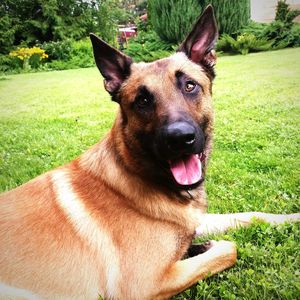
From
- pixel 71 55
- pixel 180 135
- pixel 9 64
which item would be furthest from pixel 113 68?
pixel 9 64

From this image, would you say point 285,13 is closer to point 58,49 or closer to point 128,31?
point 128,31

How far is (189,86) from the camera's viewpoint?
2.07 meters

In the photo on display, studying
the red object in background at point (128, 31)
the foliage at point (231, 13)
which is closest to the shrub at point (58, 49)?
the red object in background at point (128, 31)

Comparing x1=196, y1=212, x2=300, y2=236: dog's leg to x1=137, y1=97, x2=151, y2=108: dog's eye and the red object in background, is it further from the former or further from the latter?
the red object in background

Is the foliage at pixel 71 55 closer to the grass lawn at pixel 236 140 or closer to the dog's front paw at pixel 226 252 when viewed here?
the grass lawn at pixel 236 140

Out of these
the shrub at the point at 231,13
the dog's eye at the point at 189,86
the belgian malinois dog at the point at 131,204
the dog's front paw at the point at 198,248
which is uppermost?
the shrub at the point at 231,13

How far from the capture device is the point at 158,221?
191 centimetres

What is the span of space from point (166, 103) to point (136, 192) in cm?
55

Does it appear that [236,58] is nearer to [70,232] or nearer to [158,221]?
[158,221]

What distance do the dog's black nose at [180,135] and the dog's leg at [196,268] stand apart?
62 centimetres

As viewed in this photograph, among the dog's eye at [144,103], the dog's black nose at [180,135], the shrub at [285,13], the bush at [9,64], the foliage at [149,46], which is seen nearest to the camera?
the dog's black nose at [180,135]

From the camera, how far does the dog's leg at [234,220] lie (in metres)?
2.23

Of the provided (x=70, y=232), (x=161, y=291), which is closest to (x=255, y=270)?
(x=161, y=291)

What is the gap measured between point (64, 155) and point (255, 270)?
2.34 metres
